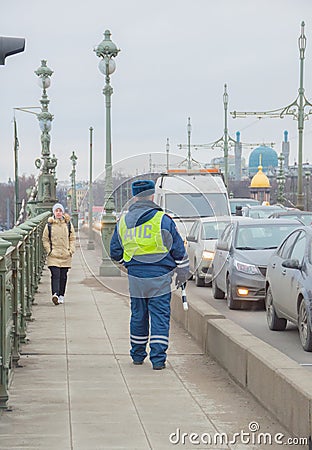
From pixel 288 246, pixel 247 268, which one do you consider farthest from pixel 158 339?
pixel 247 268

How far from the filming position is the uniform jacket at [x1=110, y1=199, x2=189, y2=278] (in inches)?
413

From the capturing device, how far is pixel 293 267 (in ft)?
41.8

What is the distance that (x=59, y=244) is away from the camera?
17.4m

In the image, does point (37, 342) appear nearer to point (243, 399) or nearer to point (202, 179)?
point (243, 399)

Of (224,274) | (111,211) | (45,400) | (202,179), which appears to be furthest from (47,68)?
(45,400)

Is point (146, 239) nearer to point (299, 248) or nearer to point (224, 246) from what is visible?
point (299, 248)

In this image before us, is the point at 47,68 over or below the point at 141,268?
over

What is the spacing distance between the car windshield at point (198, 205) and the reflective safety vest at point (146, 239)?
17.1 meters

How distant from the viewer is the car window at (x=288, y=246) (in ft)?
45.5

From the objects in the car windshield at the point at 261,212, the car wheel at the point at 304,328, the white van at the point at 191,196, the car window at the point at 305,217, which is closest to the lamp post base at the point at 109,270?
the white van at the point at 191,196

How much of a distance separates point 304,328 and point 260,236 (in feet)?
22.0

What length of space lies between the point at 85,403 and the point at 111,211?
52.6ft

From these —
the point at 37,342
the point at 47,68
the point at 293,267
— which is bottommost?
the point at 37,342

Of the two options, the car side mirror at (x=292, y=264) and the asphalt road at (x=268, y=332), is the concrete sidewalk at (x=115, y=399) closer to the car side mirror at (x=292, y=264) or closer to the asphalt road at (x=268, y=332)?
the asphalt road at (x=268, y=332)
